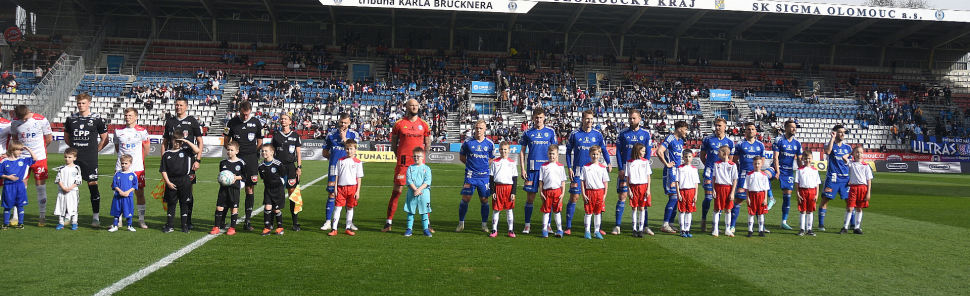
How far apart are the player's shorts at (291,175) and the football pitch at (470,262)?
0.65 meters

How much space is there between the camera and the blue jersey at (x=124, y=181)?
27.8 feet

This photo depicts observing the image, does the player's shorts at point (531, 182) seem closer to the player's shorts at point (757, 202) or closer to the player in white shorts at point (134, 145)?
the player's shorts at point (757, 202)

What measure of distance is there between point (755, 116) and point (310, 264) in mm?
38112

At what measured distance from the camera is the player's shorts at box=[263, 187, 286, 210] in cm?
839

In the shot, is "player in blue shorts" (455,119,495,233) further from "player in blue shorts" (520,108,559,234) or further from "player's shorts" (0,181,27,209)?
"player's shorts" (0,181,27,209)

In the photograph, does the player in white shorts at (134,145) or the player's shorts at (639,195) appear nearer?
the player in white shorts at (134,145)

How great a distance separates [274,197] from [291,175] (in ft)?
1.92

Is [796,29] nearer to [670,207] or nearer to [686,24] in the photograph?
[686,24]

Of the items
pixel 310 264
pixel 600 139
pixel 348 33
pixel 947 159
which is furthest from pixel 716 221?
pixel 348 33

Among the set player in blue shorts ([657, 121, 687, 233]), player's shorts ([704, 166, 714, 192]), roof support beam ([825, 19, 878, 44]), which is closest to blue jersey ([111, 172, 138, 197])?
player in blue shorts ([657, 121, 687, 233])

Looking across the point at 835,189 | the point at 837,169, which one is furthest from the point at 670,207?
the point at 837,169

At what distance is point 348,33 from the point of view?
43719 mm

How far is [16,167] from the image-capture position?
8594mm

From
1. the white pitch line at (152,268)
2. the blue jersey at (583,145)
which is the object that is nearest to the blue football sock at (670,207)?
the blue jersey at (583,145)
